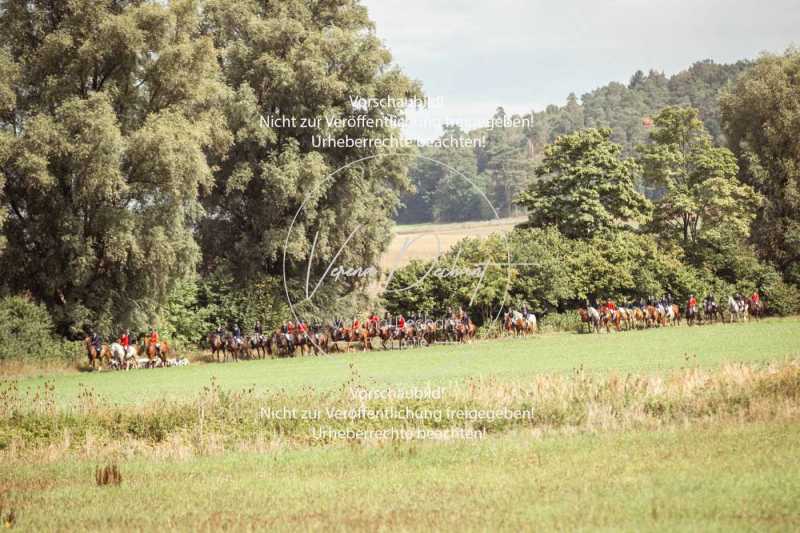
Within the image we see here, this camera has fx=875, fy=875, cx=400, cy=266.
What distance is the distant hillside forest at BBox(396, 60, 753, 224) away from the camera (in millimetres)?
80875

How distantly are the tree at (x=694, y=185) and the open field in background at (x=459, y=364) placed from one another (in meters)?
14.6

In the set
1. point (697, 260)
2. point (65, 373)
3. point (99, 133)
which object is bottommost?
point (65, 373)

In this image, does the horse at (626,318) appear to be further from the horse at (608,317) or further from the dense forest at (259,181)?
the dense forest at (259,181)

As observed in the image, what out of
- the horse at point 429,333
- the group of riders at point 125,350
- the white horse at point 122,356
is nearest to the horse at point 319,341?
the horse at point 429,333

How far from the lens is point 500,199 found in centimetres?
9969

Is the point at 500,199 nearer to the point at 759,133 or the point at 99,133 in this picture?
the point at 759,133

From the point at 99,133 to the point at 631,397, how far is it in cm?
2235

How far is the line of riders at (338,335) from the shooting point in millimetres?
36812

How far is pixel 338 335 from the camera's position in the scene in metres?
37.7

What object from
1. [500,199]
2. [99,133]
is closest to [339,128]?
[99,133]

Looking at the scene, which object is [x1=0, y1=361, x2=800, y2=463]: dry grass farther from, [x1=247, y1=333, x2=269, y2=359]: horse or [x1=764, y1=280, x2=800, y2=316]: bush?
[x1=764, y1=280, x2=800, y2=316]: bush

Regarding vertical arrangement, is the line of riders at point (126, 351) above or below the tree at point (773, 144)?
below

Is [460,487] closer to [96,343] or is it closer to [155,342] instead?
[96,343]

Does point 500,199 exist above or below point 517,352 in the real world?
above
